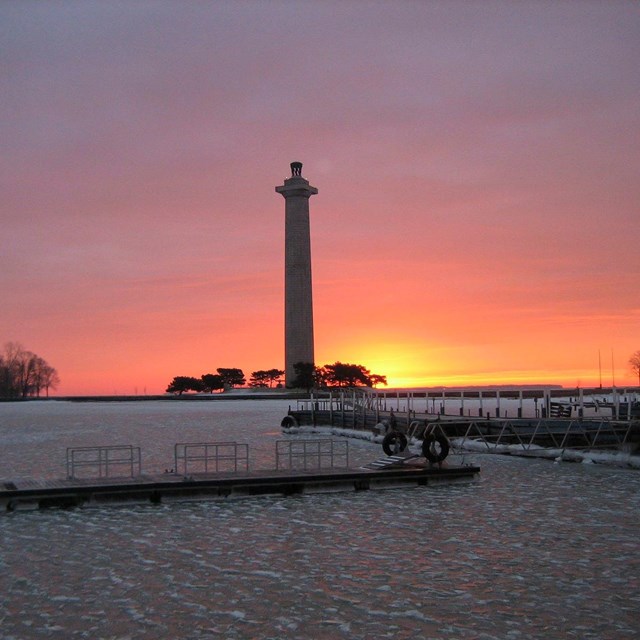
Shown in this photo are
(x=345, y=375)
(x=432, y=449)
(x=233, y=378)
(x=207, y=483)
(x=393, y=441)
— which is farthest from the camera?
(x=233, y=378)

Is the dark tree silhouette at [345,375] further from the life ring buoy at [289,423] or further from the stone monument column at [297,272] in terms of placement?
the life ring buoy at [289,423]

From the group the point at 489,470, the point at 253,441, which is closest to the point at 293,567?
the point at 489,470

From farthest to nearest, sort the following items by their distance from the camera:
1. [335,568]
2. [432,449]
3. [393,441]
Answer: [393,441] → [432,449] → [335,568]

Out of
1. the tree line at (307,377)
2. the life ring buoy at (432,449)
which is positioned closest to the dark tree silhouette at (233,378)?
the tree line at (307,377)

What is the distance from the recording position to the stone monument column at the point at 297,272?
5704 inches

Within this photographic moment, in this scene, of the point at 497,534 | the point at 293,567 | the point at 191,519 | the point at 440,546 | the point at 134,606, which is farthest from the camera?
the point at 191,519

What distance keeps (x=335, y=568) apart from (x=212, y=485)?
11638 mm

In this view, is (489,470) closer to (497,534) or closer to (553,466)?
(553,466)

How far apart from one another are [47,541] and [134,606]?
7797 millimetres

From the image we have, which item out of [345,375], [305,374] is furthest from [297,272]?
[345,375]

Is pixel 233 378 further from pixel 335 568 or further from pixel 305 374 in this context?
pixel 335 568

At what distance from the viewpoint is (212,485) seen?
2900 centimetres

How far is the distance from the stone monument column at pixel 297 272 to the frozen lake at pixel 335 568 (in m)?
115

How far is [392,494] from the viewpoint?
100 ft
